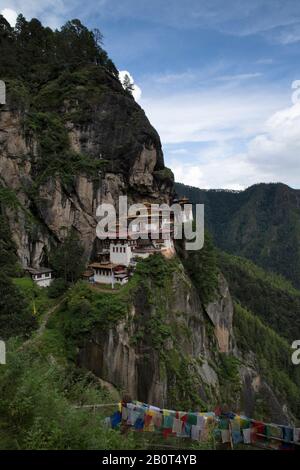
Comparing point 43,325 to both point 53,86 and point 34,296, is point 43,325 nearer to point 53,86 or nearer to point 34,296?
point 34,296

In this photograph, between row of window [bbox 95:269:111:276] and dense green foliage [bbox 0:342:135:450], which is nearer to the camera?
dense green foliage [bbox 0:342:135:450]

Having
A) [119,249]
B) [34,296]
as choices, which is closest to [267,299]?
[119,249]

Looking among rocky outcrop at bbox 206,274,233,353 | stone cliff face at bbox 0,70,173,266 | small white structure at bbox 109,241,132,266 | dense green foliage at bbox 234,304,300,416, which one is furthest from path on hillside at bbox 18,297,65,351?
dense green foliage at bbox 234,304,300,416

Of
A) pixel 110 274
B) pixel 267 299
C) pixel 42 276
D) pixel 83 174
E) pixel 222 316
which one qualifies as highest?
pixel 83 174

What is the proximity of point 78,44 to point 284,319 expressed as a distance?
340 ft

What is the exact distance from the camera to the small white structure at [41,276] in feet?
131

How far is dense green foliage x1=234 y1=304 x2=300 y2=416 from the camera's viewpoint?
6988cm

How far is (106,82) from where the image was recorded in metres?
54.7

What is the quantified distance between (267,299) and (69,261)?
106052 mm

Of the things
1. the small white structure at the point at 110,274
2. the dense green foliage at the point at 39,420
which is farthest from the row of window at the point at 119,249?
the dense green foliage at the point at 39,420

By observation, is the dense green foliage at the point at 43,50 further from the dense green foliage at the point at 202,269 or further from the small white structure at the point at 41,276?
the dense green foliage at the point at 202,269

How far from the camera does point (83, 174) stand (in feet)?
155

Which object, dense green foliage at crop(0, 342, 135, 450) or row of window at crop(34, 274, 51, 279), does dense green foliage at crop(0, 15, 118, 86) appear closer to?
row of window at crop(34, 274, 51, 279)

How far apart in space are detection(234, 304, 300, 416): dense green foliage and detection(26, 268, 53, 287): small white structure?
43.3 meters
